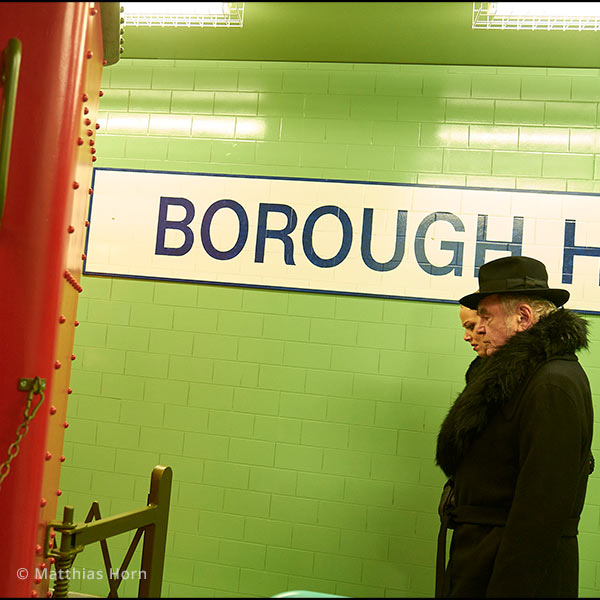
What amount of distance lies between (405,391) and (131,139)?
250 centimetres

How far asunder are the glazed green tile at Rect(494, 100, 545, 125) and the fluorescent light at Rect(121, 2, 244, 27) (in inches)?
67.6

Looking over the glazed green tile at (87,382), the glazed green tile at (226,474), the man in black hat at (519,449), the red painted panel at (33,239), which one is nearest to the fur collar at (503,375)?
the man in black hat at (519,449)

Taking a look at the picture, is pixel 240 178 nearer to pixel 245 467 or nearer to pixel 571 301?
pixel 245 467

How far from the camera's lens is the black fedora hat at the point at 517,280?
2.52 m

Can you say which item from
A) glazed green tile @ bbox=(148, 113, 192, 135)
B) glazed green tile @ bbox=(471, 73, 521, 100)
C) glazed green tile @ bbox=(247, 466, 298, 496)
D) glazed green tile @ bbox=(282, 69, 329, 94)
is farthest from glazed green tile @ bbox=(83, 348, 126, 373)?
glazed green tile @ bbox=(471, 73, 521, 100)

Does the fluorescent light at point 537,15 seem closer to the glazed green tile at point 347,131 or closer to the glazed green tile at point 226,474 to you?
the glazed green tile at point 347,131

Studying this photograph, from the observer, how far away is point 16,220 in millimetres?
1859

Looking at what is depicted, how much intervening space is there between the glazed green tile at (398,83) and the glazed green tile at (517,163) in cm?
67

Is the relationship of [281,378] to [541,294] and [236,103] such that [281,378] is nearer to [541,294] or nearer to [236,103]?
[236,103]

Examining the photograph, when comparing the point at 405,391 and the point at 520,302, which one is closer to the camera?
the point at 520,302

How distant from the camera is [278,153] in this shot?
13.8 feet

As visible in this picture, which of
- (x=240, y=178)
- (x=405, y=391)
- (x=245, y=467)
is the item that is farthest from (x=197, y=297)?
(x=405, y=391)

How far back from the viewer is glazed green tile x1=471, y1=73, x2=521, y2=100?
408 centimetres

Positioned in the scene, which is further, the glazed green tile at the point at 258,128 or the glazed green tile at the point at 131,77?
the glazed green tile at the point at 131,77
